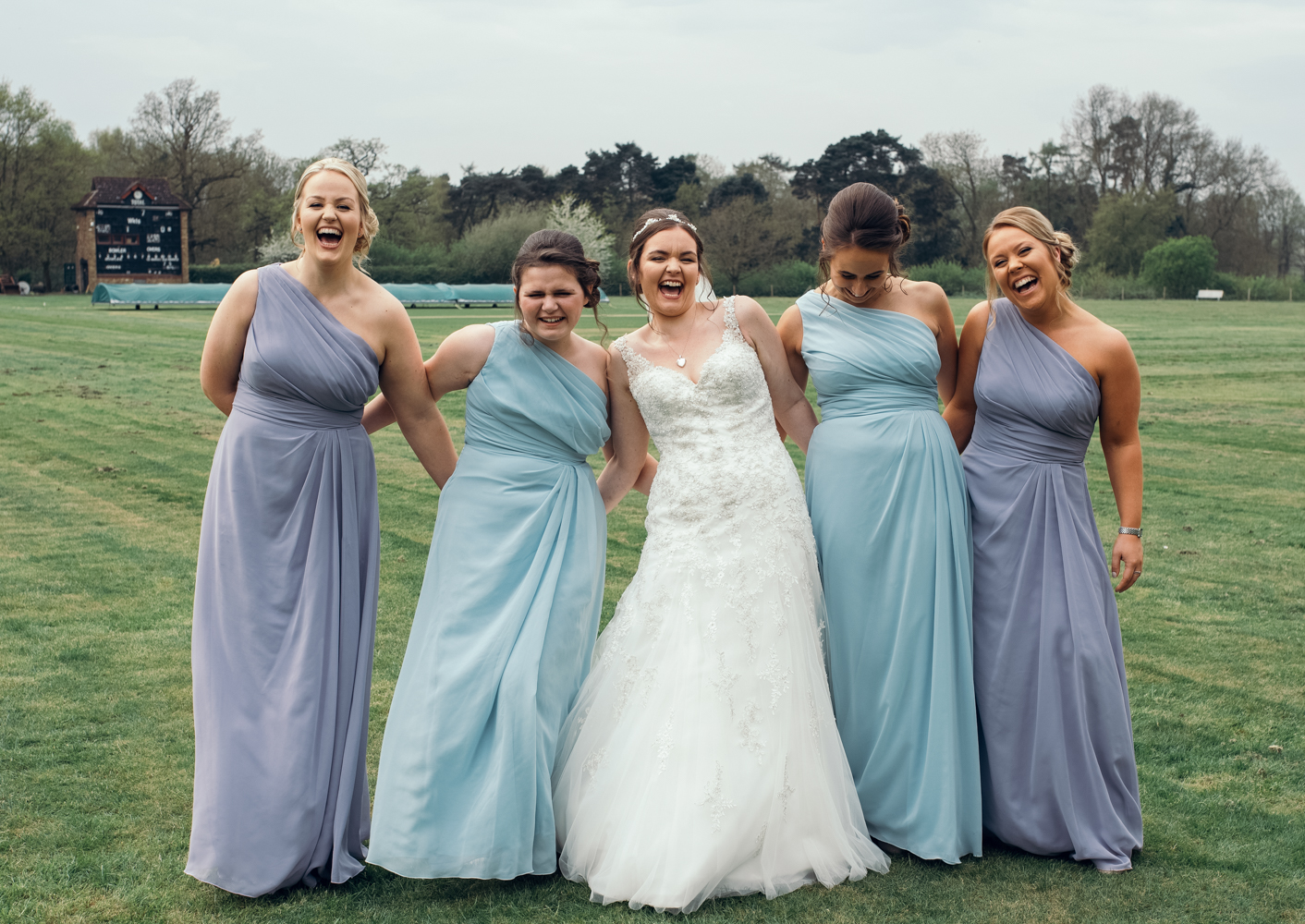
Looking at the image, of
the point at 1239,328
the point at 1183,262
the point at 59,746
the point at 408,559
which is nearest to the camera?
the point at 59,746

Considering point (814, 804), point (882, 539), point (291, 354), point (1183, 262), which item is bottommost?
point (814, 804)

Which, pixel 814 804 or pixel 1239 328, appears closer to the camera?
pixel 814 804

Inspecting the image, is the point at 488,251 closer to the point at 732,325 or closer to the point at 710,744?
the point at 732,325

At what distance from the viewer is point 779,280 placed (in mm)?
65688

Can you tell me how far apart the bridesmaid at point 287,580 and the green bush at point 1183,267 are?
216 ft

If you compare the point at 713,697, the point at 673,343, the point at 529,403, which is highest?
the point at 673,343

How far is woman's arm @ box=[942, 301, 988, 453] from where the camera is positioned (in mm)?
4391

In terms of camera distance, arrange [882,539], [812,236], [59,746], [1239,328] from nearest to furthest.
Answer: [882,539] → [59,746] → [1239,328] → [812,236]

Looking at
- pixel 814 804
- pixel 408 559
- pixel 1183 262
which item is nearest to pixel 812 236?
pixel 1183 262

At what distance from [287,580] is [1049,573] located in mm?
2806

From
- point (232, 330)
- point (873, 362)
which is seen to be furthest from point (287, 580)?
point (873, 362)

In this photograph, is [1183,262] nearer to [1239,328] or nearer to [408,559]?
[1239,328]

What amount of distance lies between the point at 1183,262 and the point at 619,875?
66.6m

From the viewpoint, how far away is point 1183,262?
61719 millimetres
